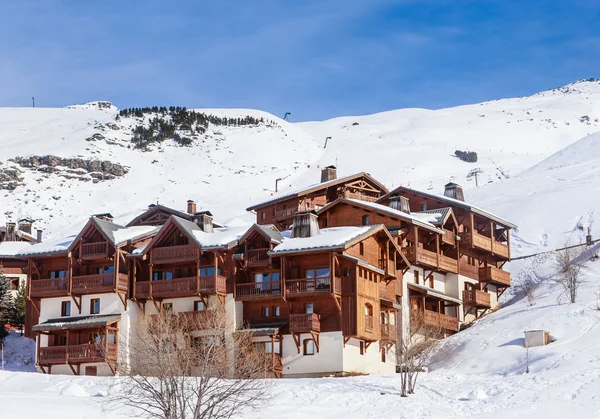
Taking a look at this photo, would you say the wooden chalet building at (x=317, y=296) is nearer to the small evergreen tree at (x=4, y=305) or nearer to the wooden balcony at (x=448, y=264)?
the wooden balcony at (x=448, y=264)

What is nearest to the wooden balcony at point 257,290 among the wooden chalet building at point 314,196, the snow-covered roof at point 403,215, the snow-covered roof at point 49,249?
the snow-covered roof at point 403,215

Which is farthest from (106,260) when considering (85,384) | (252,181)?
(252,181)

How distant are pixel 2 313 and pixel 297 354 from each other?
25.4 metres

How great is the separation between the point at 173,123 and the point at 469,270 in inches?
3877

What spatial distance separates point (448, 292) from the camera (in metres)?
73.9

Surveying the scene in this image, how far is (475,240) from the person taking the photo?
74.8 m

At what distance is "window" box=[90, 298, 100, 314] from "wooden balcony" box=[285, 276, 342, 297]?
43.8 ft

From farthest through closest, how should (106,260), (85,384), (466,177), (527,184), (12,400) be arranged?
1. (466,177)
2. (527,184)
3. (106,260)
4. (85,384)
5. (12,400)

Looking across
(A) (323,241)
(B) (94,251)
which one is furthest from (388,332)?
(B) (94,251)

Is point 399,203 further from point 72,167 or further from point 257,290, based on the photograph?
point 72,167

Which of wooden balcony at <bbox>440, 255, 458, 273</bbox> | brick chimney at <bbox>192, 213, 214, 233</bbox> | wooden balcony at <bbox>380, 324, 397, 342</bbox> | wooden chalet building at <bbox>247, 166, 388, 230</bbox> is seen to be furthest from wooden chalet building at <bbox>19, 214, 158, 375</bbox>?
wooden balcony at <bbox>440, 255, 458, 273</bbox>

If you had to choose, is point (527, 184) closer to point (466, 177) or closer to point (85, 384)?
point (466, 177)

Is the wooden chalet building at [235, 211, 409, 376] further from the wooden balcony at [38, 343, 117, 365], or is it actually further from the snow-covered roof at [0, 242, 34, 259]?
the snow-covered roof at [0, 242, 34, 259]

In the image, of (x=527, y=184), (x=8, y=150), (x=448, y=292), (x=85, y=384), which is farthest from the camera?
(x=8, y=150)
